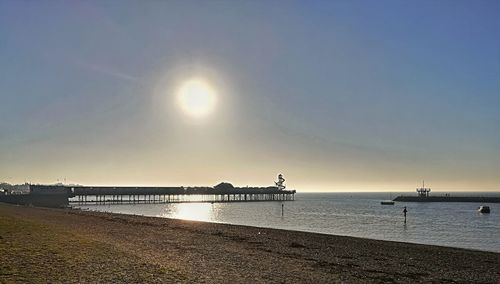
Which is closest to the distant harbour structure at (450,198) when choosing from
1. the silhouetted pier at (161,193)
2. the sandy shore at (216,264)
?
the silhouetted pier at (161,193)

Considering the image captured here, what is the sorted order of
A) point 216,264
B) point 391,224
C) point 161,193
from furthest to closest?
1. point 161,193
2. point 391,224
3. point 216,264

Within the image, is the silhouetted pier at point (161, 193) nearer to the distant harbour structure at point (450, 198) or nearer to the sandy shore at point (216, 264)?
the distant harbour structure at point (450, 198)

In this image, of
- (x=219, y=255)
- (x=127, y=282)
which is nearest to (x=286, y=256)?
(x=219, y=255)

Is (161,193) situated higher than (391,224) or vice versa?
(161,193)

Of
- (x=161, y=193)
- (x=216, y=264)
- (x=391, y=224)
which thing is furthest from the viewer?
(x=161, y=193)

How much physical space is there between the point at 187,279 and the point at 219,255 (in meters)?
7.39

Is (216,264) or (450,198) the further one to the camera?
(450,198)

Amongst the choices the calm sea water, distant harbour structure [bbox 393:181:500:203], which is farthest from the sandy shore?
distant harbour structure [bbox 393:181:500:203]

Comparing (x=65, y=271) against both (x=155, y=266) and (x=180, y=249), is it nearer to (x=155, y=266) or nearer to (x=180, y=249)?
(x=155, y=266)

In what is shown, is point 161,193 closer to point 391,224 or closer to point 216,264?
point 391,224

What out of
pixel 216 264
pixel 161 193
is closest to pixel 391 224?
pixel 216 264

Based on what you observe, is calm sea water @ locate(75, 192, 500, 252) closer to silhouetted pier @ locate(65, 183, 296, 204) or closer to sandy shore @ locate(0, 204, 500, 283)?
sandy shore @ locate(0, 204, 500, 283)

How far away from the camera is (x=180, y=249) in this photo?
23.8m

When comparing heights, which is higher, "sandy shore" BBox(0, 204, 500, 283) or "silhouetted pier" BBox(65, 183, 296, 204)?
"sandy shore" BBox(0, 204, 500, 283)
